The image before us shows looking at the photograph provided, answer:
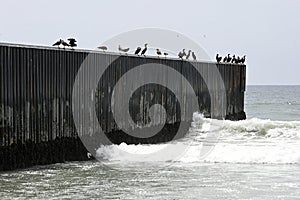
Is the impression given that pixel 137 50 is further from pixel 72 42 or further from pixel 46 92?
pixel 46 92

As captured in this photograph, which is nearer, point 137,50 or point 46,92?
point 46,92

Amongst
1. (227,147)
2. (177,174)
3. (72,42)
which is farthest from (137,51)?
(177,174)

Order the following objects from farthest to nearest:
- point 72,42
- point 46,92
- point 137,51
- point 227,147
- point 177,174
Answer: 1. point 137,51
2. point 227,147
3. point 72,42
4. point 46,92
5. point 177,174

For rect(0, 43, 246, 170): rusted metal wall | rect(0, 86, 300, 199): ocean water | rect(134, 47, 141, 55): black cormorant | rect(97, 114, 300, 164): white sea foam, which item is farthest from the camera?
rect(134, 47, 141, 55): black cormorant

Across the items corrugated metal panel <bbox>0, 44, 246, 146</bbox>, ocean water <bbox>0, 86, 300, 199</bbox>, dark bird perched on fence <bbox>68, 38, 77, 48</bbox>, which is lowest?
ocean water <bbox>0, 86, 300, 199</bbox>

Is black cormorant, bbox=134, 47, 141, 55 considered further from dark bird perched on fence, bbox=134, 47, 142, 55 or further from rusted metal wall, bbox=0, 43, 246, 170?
rusted metal wall, bbox=0, 43, 246, 170

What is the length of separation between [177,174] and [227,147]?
5.41 meters

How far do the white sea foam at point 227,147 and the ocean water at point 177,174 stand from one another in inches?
1.1

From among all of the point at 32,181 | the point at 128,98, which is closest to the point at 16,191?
the point at 32,181

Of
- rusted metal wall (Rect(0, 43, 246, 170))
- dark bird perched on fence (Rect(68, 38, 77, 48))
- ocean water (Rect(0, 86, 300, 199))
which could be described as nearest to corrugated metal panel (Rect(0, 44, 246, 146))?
rusted metal wall (Rect(0, 43, 246, 170))

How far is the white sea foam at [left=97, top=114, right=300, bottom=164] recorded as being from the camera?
62.2 ft

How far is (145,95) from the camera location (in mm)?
22891

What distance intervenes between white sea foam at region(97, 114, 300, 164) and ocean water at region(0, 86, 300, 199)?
28 mm

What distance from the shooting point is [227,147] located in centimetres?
2094
